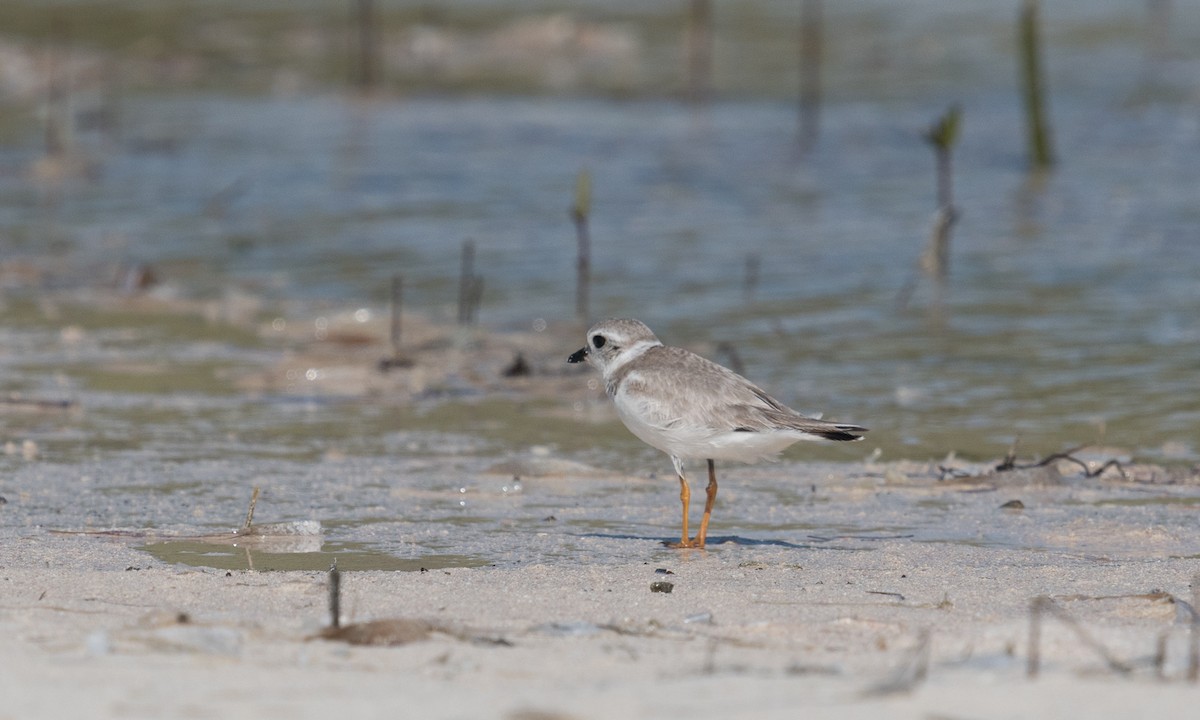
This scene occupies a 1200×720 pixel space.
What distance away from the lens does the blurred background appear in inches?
324

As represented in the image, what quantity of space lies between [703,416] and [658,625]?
4.69 feet

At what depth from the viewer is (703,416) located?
564 centimetres

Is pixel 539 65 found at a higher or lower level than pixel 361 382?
higher

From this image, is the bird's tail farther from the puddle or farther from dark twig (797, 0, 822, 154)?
dark twig (797, 0, 822, 154)

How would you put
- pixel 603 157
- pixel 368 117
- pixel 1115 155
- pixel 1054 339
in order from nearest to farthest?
pixel 1054 339 → pixel 1115 155 → pixel 603 157 → pixel 368 117

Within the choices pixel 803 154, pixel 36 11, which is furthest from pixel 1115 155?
pixel 36 11

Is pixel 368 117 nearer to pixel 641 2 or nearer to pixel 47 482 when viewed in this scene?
pixel 641 2

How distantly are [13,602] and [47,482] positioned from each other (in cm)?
203

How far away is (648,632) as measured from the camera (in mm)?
4230

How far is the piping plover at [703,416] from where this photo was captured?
18.4 ft

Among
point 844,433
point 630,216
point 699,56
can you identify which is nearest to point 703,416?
point 844,433

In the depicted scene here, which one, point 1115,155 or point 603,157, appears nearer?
point 1115,155

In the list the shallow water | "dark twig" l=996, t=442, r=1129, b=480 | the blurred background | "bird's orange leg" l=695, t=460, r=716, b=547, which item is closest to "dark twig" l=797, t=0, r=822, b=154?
the blurred background

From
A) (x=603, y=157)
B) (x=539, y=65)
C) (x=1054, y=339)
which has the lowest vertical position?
(x=1054, y=339)
